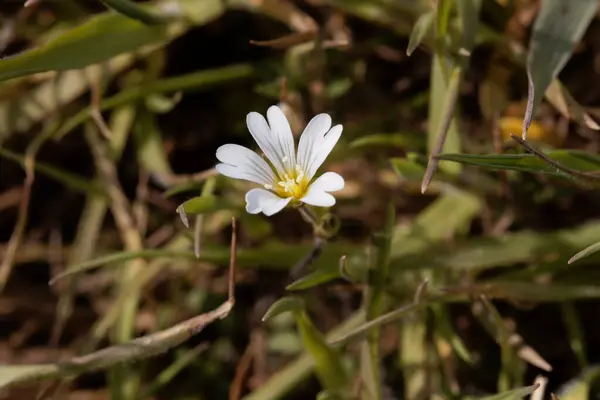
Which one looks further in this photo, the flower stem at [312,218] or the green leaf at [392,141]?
the green leaf at [392,141]

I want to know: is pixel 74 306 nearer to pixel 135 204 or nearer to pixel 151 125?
pixel 135 204

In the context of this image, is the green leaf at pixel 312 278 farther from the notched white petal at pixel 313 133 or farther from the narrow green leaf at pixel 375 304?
the notched white petal at pixel 313 133

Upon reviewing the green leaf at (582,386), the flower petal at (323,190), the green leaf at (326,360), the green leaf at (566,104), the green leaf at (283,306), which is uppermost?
the flower petal at (323,190)

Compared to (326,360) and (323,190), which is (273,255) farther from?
(323,190)

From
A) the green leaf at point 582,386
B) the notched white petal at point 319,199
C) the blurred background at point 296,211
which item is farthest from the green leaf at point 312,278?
the green leaf at point 582,386

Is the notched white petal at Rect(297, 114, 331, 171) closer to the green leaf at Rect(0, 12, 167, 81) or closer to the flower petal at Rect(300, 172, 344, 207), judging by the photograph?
the flower petal at Rect(300, 172, 344, 207)

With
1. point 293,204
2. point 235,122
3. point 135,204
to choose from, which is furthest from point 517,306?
point 135,204

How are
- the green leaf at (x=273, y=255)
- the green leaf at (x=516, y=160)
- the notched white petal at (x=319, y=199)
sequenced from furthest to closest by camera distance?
1. the green leaf at (x=273, y=255)
2. the green leaf at (x=516, y=160)
3. the notched white petal at (x=319, y=199)
